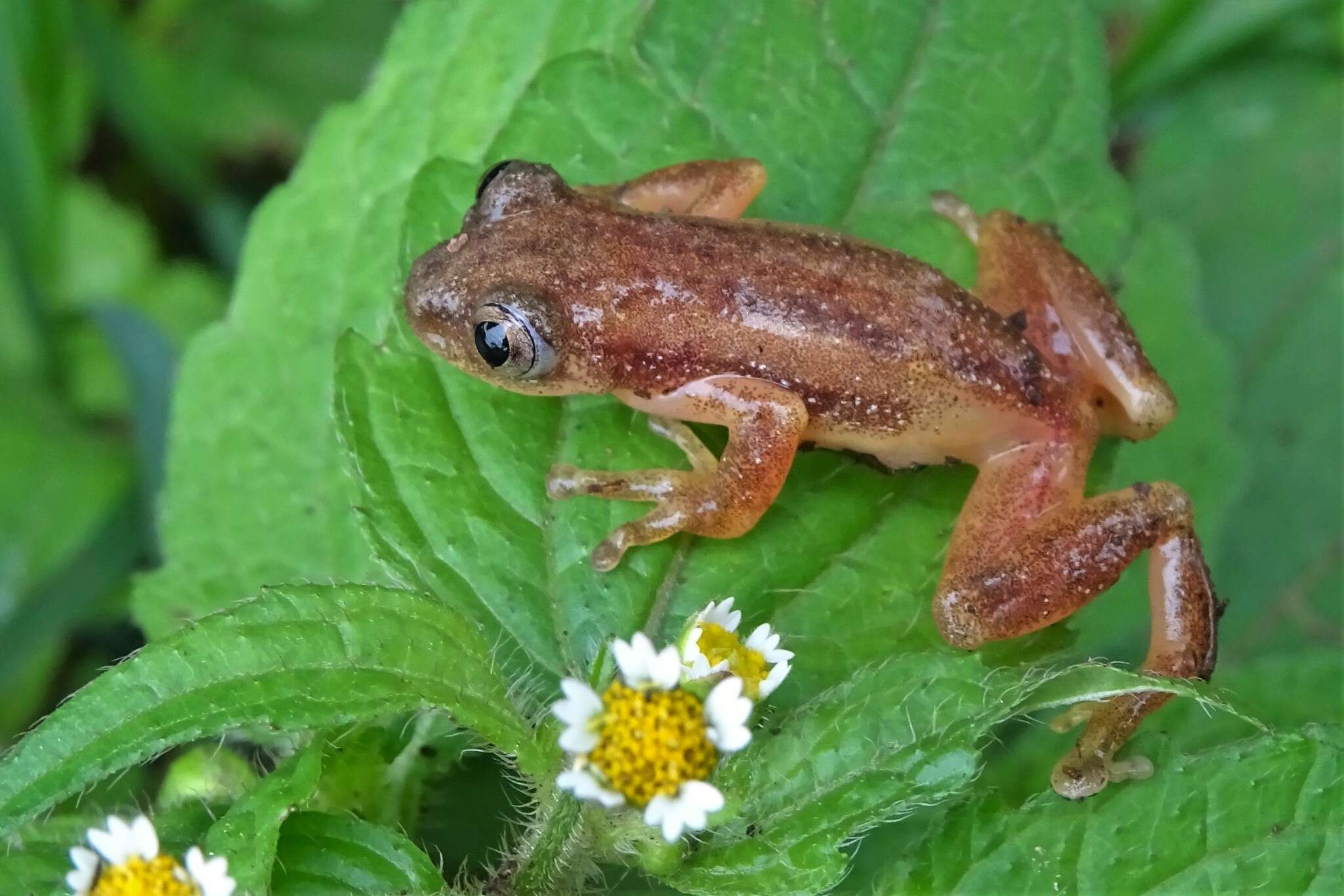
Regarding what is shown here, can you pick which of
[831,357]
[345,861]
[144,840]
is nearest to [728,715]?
[345,861]

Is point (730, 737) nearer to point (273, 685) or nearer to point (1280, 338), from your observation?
point (273, 685)

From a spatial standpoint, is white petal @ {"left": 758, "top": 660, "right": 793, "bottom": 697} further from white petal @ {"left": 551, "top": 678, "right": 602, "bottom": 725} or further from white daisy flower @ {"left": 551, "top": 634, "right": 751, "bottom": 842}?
white petal @ {"left": 551, "top": 678, "right": 602, "bottom": 725}

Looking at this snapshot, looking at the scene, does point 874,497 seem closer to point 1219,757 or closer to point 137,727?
point 1219,757

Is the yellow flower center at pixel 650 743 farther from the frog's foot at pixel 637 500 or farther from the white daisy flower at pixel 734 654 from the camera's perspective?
the frog's foot at pixel 637 500

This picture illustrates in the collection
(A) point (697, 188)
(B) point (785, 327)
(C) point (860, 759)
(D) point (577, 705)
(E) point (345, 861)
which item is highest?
(A) point (697, 188)

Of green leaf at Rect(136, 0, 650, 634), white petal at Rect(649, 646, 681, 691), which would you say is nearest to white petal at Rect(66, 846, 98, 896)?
green leaf at Rect(136, 0, 650, 634)

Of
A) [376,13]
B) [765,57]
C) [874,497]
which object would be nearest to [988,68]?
[765,57]
